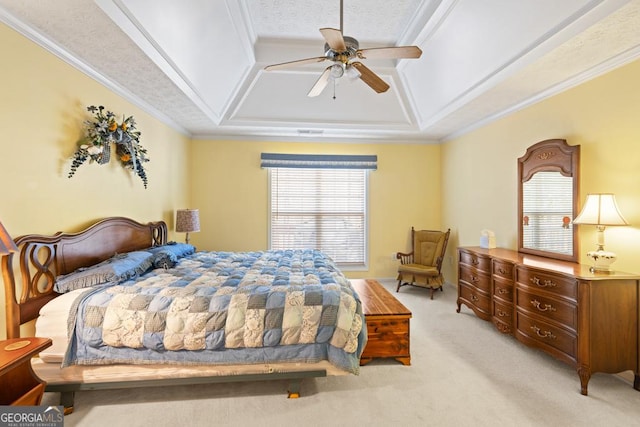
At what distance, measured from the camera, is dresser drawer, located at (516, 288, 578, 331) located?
235 centimetres

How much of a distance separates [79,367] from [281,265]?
1786mm

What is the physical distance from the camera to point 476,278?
3.57m

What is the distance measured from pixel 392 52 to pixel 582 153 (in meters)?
2.14

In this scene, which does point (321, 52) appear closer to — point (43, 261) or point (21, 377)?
point (43, 261)

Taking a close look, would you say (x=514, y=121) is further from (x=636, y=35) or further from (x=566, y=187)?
(x=636, y=35)

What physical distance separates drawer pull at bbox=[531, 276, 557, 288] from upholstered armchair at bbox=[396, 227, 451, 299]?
185 cm

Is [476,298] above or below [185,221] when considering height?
below

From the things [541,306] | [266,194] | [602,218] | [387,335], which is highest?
[266,194]

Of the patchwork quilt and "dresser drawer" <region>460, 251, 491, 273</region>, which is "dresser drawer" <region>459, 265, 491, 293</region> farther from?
the patchwork quilt

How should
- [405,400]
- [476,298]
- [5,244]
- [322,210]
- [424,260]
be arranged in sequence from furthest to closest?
[322,210]
[424,260]
[476,298]
[405,400]
[5,244]

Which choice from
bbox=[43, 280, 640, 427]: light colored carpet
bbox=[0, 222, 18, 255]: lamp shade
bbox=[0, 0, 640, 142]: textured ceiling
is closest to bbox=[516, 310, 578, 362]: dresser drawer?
bbox=[43, 280, 640, 427]: light colored carpet

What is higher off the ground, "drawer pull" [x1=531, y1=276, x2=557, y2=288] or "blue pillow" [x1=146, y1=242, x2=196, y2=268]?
"blue pillow" [x1=146, y1=242, x2=196, y2=268]

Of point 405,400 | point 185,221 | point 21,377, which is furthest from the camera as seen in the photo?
point 185,221

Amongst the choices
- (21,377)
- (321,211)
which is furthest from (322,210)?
(21,377)
